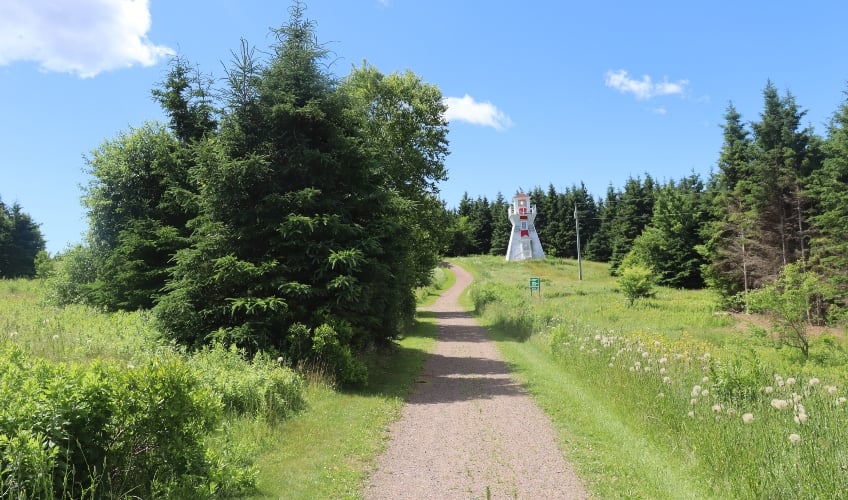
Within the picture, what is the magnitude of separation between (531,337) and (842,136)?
18.8 m

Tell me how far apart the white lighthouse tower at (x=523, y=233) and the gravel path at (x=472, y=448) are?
64238 millimetres

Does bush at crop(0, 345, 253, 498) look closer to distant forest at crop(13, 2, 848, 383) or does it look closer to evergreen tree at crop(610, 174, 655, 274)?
distant forest at crop(13, 2, 848, 383)

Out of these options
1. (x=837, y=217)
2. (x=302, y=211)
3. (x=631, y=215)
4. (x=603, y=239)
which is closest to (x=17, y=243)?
(x=302, y=211)

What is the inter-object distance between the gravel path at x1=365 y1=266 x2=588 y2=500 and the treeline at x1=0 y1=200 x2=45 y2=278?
55781mm

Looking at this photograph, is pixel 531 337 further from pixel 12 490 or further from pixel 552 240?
pixel 552 240

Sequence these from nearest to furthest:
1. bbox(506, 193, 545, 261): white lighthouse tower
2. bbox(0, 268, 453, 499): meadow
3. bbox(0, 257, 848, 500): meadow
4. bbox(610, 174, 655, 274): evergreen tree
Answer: bbox(0, 268, 453, 499): meadow, bbox(0, 257, 848, 500): meadow, bbox(610, 174, 655, 274): evergreen tree, bbox(506, 193, 545, 261): white lighthouse tower

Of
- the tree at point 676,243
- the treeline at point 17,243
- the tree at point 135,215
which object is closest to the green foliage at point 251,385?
the tree at point 135,215

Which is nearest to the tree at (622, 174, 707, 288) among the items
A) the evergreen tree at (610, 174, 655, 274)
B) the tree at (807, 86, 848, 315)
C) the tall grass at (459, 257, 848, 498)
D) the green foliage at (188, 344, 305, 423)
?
the evergreen tree at (610, 174, 655, 274)

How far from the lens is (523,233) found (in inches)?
3007

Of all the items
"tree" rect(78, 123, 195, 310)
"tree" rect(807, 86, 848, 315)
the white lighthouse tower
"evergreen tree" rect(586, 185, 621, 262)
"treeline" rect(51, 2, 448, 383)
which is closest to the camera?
"treeline" rect(51, 2, 448, 383)

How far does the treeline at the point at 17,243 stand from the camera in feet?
167

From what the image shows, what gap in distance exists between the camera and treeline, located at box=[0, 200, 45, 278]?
5094 cm

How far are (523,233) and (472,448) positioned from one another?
7107 cm

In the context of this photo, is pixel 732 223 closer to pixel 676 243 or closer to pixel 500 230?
pixel 676 243
